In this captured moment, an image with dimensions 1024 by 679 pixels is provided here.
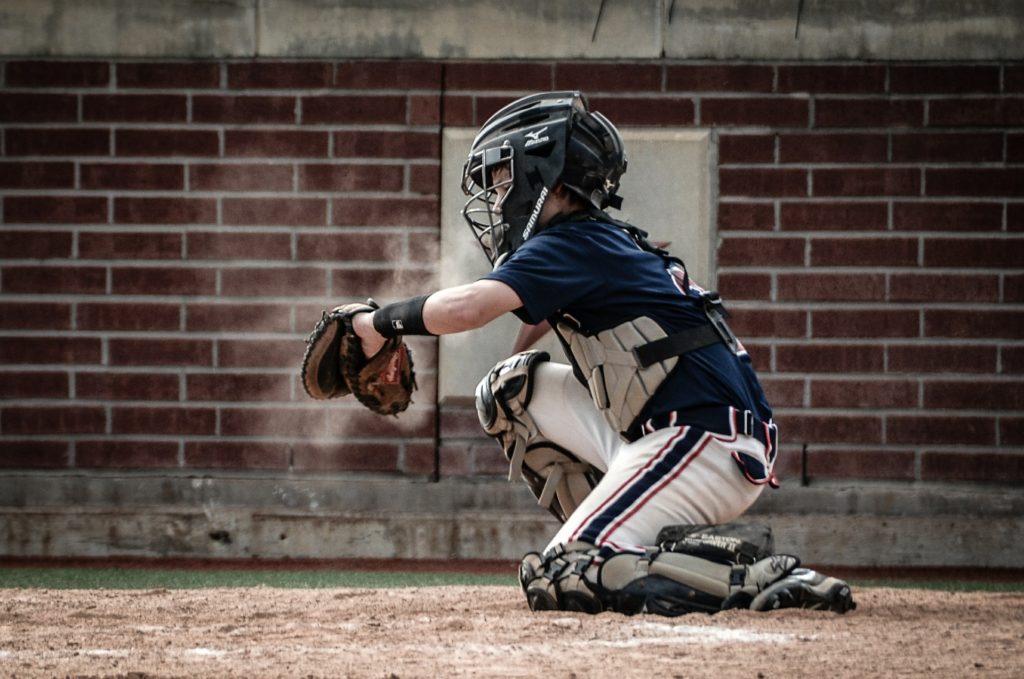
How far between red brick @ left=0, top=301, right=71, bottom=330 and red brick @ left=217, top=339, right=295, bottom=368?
0.86 m

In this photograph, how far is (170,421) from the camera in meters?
8.23

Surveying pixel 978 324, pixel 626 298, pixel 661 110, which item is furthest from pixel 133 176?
pixel 978 324

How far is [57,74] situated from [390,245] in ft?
6.58

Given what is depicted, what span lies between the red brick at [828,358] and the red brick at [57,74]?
387 centimetres

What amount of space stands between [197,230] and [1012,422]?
4.40m

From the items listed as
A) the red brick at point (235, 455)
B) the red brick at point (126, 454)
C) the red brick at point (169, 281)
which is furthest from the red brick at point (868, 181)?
the red brick at point (126, 454)

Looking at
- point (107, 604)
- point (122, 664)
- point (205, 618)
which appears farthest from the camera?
point (107, 604)

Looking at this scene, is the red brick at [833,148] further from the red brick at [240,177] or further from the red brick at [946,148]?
the red brick at [240,177]

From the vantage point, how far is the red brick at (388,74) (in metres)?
8.16

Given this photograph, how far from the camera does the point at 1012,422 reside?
8094mm

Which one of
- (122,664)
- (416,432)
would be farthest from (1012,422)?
(122,664)

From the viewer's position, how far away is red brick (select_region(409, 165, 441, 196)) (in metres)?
8.16

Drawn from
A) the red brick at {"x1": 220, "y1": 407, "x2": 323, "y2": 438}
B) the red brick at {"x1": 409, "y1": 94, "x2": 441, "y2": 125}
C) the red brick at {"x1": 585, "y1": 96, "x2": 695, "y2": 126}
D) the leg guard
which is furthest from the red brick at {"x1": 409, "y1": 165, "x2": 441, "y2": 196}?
the leg guard

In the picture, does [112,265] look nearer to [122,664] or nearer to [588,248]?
[588,248]
